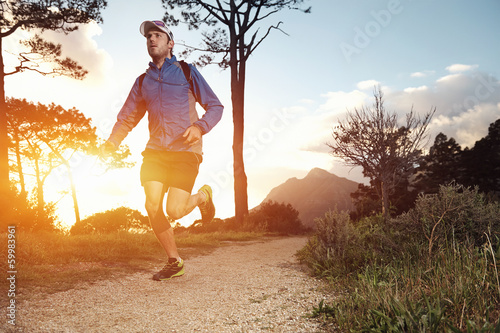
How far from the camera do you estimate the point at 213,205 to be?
5.05 metres

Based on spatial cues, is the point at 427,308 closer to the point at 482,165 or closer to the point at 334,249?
the point at 334,249

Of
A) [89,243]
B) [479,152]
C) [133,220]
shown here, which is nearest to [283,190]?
[479,152]

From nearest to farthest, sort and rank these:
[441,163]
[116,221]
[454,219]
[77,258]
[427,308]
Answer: [427,308] → [454,219] → [77,258] → [116,221] → [441,163]

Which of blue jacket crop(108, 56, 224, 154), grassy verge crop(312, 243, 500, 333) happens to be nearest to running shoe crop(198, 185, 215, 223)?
blue jacket crop(108, 56, 224, 154)

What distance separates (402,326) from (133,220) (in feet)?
41.7

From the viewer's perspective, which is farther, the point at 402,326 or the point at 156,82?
the point at 156,82

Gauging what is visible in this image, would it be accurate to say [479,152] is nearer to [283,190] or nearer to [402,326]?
[402,326]

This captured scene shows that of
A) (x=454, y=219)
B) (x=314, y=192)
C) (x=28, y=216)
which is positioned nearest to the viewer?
(x=454, y=219)

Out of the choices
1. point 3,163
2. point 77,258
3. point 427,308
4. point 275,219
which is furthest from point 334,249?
point 3,163

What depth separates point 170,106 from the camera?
439 cm

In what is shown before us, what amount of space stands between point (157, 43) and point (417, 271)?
395cm

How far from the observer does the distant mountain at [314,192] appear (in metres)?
67.8

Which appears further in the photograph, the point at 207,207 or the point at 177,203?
the point at 207,207

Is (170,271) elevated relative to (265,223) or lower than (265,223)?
lower
